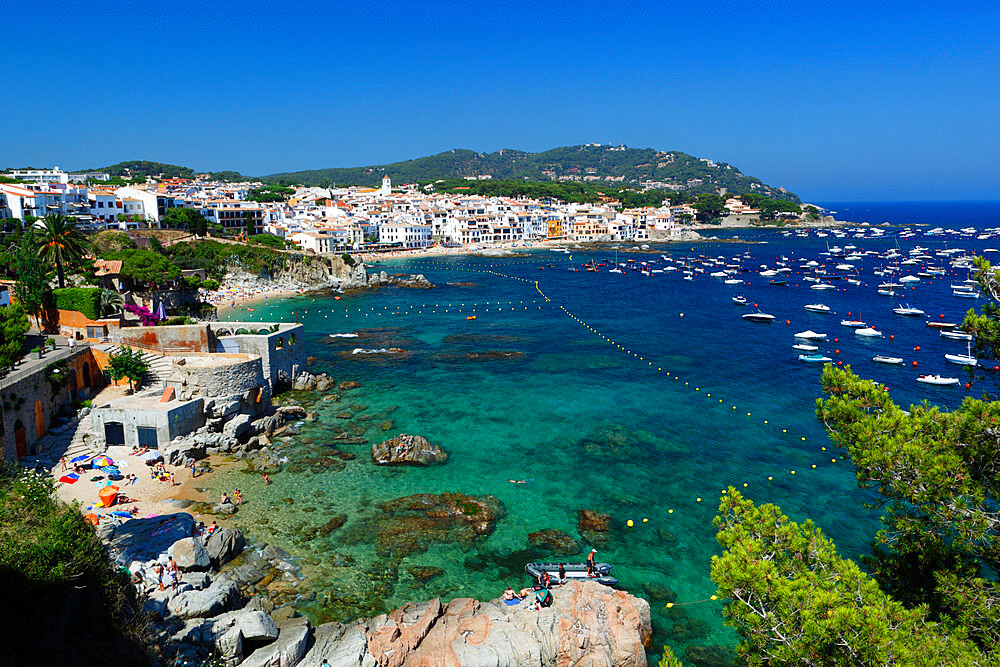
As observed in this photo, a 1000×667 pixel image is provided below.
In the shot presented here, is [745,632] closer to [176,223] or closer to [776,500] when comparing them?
[776,500]

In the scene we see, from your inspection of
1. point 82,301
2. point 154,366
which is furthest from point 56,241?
point 154,366

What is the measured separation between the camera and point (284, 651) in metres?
13.3

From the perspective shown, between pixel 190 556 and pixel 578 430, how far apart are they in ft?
60.5

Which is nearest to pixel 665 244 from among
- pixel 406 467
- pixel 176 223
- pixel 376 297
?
pixel 376 297

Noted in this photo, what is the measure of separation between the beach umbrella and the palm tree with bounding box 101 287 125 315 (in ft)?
51.8

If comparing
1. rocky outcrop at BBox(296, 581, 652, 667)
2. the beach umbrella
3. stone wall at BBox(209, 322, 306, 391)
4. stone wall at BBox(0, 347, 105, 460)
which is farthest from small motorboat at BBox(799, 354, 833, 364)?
stone wall at BBox(0, 347, 105, 460)

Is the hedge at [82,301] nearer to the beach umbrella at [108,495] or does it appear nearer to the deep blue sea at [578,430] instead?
the deep blue sea at [578,430]

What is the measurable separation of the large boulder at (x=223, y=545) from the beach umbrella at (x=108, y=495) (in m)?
5.04

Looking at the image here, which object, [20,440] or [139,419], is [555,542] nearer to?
[139,419]

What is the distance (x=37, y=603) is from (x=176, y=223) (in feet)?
283

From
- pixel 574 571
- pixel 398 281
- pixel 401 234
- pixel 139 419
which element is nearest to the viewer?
pixel 574 571

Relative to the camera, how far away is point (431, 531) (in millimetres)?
19703

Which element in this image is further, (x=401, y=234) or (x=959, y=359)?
(x=401, y=234)

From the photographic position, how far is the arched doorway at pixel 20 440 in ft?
70.1
